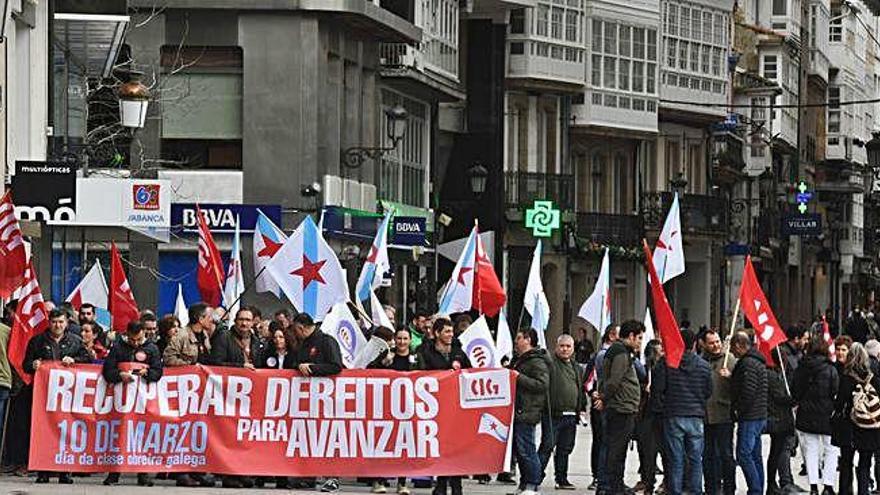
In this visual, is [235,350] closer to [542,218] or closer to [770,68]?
[542,218]

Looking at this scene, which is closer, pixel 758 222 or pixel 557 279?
pixel 557 279

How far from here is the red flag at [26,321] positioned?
2305 centimetres

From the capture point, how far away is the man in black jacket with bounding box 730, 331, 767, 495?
23672 millimetres

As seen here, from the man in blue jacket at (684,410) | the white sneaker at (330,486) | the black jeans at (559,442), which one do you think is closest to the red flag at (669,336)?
the man in blue jacket at (684,410)

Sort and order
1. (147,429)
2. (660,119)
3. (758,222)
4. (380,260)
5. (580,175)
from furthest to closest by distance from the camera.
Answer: (758,222)
(660,119)
(580,175)
(380,260)
(147,429)

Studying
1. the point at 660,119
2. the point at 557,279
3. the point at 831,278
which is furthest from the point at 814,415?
the point at 831,278

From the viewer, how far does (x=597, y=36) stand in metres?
Result: 64.0

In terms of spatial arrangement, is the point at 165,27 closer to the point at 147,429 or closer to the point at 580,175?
the point at 147,429

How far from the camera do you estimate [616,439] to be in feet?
78.0

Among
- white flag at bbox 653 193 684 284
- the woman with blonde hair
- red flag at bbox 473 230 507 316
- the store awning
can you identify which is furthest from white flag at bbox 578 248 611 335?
the store awning

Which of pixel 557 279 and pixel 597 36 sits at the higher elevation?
pixel 597 36

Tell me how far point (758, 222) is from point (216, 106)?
4466 centimetres

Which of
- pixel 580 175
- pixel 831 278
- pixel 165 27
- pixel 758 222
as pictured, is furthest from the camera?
pixel 831 278

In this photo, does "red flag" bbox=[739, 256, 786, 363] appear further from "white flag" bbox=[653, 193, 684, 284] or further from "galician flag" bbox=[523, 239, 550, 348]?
"galician flag" bbox=[523, 239, 550, 348]
